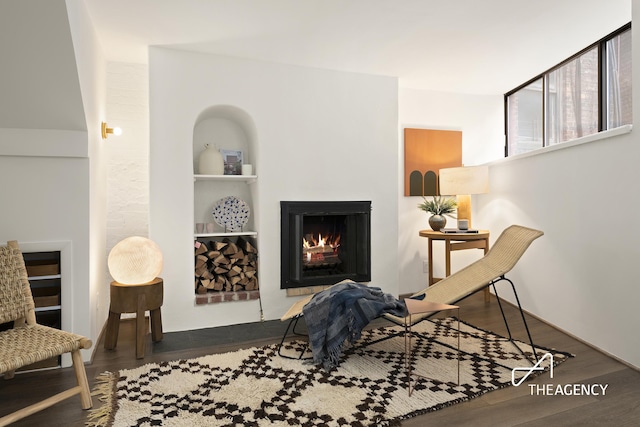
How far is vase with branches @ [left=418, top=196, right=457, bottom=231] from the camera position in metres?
4.20

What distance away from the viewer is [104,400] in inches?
86.4

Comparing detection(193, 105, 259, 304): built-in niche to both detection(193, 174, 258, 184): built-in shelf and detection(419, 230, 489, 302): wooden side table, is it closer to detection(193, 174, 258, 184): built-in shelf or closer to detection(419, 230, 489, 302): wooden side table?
detection(193, 174, 258, 184): built-in shelf

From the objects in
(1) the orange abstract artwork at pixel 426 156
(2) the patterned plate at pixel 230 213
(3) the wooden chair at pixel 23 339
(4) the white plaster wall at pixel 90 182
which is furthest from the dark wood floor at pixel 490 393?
(1) the orange abstract artwork at pixel 426 156

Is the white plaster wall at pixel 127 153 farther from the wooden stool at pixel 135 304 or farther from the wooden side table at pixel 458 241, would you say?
the wooden side table at pixel 458 241

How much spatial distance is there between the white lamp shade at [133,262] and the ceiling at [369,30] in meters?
1.58

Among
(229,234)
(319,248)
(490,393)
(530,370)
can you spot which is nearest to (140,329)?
(229,234)

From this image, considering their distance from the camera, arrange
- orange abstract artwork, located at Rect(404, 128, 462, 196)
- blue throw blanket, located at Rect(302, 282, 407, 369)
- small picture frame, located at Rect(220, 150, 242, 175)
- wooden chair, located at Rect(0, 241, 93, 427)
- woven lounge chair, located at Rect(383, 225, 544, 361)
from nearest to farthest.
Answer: wooden chair, located at Rect(0, 241, 93, 427) < blue throw blanket, located at Rect(302, 282, 407, 369) < woven lounge chair, located at Rect(383, 225, 544, 361) < small picture frame, located at Rect(220, 150, 242, 175) < orange abstract artwork, located at Rect(404, 128, 462, 196)

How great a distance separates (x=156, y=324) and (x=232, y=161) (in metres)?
1.57

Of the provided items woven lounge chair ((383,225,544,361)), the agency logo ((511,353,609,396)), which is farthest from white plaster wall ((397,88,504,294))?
the agency logo ((511,353,609,396))

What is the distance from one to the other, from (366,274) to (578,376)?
1923 millimetres

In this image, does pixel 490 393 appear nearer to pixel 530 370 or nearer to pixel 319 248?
pixel 530 370

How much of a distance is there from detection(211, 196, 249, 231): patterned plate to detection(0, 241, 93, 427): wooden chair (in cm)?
160

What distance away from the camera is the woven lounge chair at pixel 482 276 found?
2.67 m

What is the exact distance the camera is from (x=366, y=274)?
3.98 metres
